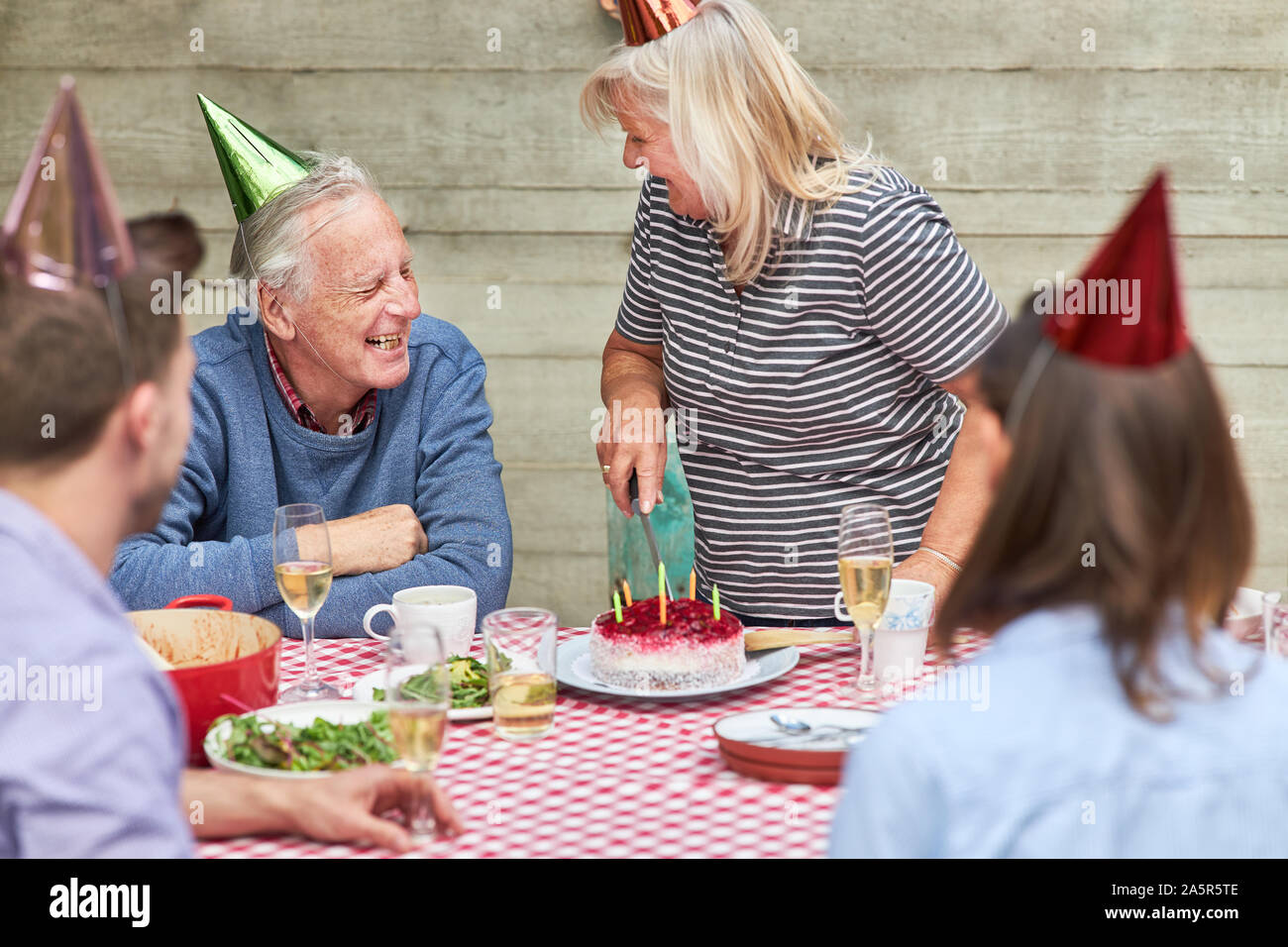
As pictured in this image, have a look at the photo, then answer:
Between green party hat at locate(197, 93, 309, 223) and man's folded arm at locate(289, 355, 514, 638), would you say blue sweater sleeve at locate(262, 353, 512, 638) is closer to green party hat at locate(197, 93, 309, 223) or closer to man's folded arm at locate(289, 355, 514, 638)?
man's folded arm at locate(289, 355, 514, 638)

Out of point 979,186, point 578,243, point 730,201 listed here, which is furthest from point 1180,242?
point 730,201

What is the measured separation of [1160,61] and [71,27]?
8.93 ft

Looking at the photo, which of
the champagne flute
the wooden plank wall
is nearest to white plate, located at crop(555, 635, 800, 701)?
the champagne flute

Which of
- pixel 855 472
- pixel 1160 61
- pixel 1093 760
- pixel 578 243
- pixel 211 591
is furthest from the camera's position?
pixel 578 243

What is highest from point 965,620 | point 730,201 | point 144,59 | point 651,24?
point 144,59

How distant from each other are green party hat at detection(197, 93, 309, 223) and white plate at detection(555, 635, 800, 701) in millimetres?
1016

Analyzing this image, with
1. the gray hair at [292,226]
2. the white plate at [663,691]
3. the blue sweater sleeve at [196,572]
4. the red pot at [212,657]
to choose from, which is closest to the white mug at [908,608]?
the white plate at [663,691]

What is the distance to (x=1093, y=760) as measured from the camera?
894 millimetres

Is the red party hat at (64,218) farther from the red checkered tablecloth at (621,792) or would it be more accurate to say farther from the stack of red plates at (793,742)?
the stack of red plates at (793,742)

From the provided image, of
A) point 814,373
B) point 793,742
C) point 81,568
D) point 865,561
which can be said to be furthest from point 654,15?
point 81,568

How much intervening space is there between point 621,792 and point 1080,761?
2.02 feet

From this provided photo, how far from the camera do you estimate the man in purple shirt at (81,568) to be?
3.06ft

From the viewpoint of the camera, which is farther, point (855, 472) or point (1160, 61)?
point (1160, 61)

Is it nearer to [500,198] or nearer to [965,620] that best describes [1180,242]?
[500,198]
